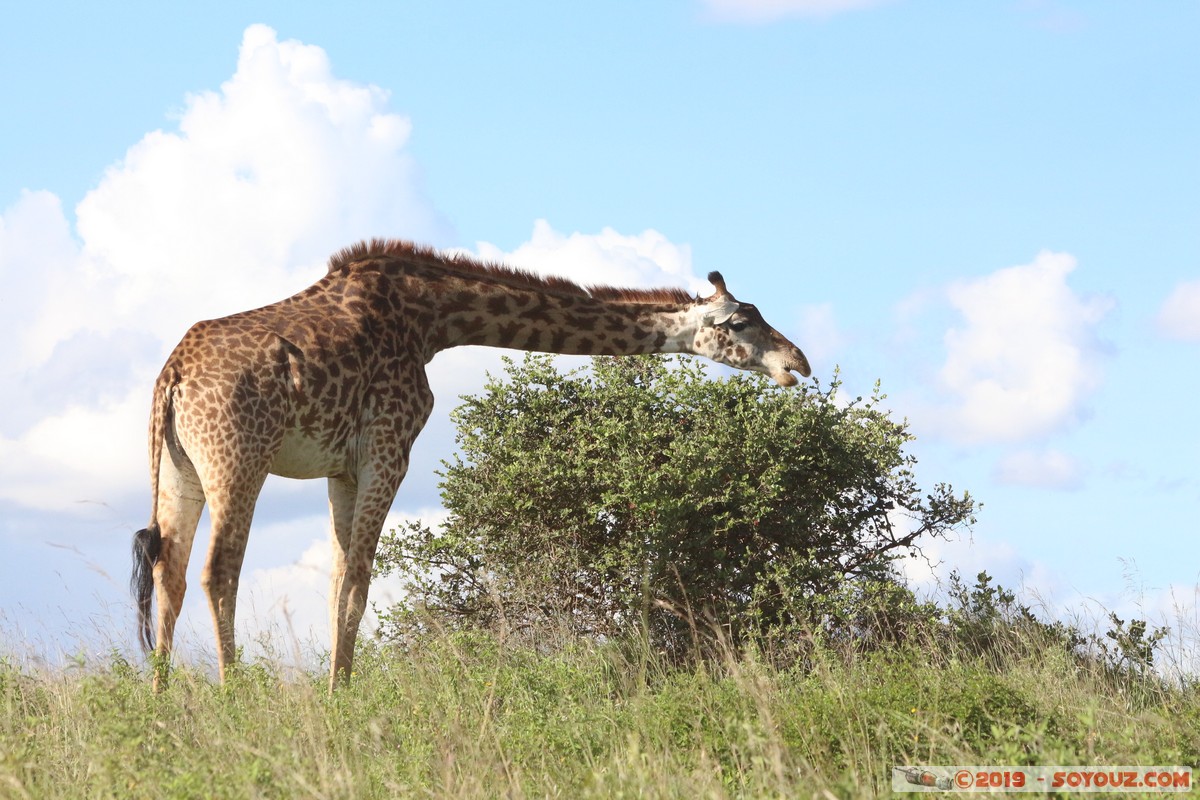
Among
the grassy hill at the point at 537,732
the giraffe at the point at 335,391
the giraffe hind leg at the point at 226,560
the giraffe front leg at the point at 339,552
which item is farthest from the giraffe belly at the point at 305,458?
the grassy hill at the point at 537,732

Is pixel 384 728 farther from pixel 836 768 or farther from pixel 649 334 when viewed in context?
pixel 649 334

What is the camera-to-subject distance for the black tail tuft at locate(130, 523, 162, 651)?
35.5 feet

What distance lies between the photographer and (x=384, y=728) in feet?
29.0

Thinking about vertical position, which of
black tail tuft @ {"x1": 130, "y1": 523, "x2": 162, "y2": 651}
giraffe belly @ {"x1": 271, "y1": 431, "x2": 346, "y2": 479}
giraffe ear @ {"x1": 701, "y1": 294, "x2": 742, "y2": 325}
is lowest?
black tail tuft @ {"x1": 130, "y1": 523, "x2": 162, "y2": 651}

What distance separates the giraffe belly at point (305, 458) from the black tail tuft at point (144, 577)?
1262 millimetres

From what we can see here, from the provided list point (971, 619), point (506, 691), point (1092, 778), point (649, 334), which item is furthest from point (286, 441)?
point (971, 619)

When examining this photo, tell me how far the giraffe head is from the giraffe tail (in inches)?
214

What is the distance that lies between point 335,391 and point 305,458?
0.69 meters

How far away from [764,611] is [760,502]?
4.13 ft

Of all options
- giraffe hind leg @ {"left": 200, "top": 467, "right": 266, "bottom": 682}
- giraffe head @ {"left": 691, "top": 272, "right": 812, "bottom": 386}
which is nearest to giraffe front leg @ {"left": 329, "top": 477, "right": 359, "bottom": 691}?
giraffe hind leg @ {"left": 200, "top": 467, "right": 266, "bottom": 682}

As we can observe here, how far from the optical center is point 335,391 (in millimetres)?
11219

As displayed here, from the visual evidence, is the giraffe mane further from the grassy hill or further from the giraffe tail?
the grassy hill

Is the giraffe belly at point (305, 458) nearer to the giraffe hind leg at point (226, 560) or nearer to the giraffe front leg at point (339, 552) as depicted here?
the giraffe front leg at point (339, 552)

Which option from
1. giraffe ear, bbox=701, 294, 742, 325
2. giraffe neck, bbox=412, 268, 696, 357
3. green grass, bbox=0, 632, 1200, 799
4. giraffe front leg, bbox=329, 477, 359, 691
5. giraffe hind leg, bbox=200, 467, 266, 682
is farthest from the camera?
giraffe ear, bbox=701, 294, 742, 325
